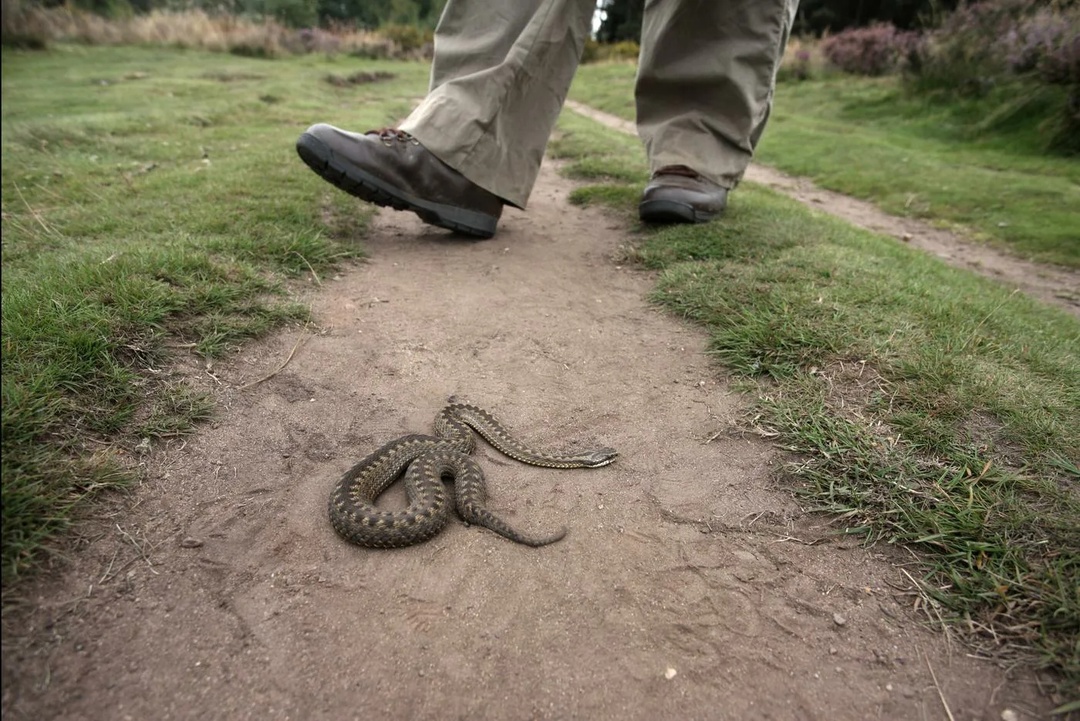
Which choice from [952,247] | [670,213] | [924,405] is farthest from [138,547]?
[952,247]

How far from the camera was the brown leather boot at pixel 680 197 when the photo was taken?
5.75 metres

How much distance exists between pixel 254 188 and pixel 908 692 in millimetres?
6490

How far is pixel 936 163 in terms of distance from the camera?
33.4ft

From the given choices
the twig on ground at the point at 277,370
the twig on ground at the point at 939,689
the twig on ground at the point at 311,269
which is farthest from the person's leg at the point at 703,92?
the twig on ground at the point at 939,689

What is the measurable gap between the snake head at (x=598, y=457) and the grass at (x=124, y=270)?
73.4 inches

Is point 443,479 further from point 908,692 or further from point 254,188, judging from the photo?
point 254,188

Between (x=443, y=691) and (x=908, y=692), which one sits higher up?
(x=908, y=692)

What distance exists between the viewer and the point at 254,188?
6199mm

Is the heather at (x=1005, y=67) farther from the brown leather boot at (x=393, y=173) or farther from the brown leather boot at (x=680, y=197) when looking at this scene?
the brown leather boot at (x=393, y=173)

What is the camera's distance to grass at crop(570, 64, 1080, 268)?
24.5 ft

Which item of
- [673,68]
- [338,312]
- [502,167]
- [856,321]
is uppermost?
[673,68]

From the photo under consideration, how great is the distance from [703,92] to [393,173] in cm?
301

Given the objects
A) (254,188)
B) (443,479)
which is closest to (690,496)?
(443,479)

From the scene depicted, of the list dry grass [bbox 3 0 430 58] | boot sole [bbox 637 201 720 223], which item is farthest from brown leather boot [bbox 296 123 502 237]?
dry grass [bbox 3 0 430 58]
